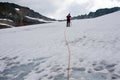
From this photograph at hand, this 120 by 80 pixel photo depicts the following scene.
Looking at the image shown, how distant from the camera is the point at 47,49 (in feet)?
49.6

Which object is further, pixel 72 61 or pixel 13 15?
pixel 13 15

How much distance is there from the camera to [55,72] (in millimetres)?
10500

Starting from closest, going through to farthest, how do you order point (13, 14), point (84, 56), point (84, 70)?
point (84, 70)
point (84, 56)
point (13, 14)

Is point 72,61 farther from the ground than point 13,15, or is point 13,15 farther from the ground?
point 72,61

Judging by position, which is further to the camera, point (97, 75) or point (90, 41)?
point (90, 41)

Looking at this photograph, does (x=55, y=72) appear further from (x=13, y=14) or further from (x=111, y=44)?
(x=13, y=14)

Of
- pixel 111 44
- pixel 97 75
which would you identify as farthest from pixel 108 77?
pixel 111 44

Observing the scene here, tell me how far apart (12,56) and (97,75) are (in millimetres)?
6928

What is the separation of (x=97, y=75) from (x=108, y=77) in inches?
20.4

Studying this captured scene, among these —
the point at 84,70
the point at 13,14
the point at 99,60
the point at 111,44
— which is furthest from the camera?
the point at 13,14

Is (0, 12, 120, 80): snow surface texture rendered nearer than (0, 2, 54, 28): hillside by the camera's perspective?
Yes

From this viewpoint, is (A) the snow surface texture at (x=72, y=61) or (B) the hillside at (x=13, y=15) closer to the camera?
(A) the snow surface texture at (x=72, y=61)

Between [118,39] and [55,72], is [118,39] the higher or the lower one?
the higher one

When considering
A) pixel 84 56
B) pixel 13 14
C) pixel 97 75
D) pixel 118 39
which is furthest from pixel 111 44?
pixel 13 14
